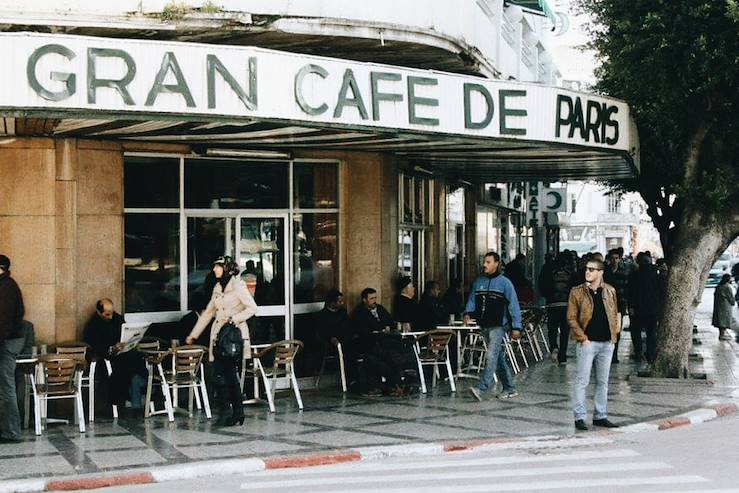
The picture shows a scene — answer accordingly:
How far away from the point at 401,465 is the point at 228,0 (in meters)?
6.00

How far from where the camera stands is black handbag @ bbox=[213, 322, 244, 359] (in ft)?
37.9

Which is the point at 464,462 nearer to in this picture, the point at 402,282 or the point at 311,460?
the point at 311,460

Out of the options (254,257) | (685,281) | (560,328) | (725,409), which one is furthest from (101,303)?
(560,328)

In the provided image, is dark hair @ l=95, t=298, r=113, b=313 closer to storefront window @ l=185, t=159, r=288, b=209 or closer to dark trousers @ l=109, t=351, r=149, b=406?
dark trousers @ l=109, t=351, r=149, b=406

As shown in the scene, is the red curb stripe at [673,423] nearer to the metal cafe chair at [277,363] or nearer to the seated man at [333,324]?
the metal cafe chair at [277,363]

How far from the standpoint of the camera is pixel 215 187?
14.4 metres

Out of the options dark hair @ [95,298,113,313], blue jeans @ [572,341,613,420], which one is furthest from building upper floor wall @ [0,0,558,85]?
blue jeans @ [572,341,613,420]

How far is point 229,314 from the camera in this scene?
11.9 m

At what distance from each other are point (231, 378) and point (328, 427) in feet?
3.90

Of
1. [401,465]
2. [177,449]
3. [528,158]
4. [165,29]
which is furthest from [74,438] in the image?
[528,158]

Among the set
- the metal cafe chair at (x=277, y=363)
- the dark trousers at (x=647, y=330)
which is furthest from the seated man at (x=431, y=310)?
the dark trousers at (x=647, y=330)

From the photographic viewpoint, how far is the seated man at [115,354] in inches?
493

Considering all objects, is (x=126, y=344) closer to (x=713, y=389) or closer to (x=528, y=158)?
(x=528, y=158)

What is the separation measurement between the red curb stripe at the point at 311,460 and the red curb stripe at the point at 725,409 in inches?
200
